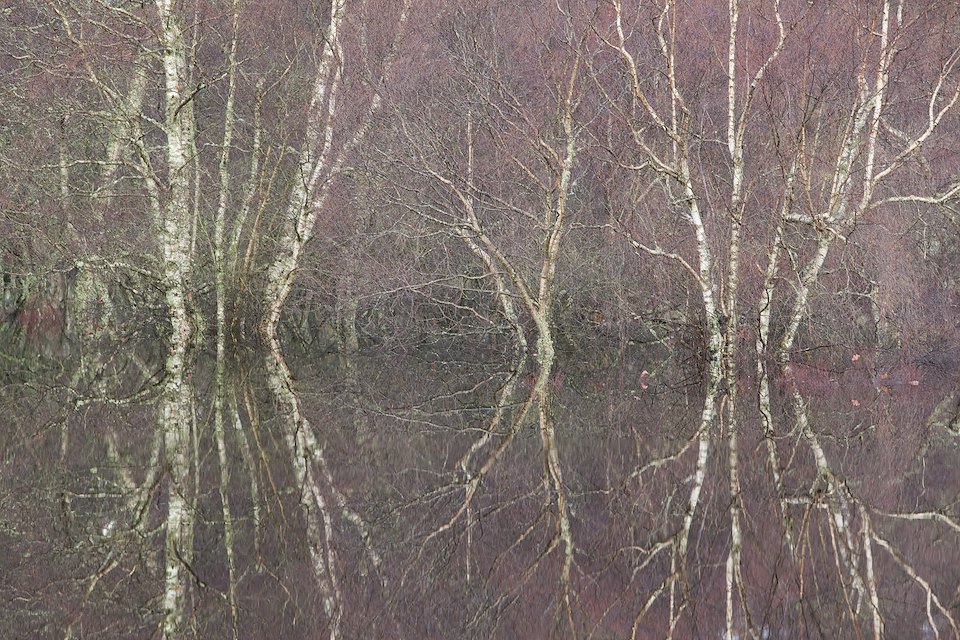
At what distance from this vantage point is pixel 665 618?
16.5ft

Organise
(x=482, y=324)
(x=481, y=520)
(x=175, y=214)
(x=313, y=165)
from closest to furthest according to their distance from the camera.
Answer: (x=481, y=520)
(x=175, y=214)
(x=313, y=165)
(x=482, y=324)

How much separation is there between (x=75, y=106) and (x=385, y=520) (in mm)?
12943

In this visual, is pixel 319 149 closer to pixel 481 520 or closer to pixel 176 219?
pixel 176 219

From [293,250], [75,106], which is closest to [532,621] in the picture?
[293,250]

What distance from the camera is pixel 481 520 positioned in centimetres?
650

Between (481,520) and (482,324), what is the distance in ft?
42.1

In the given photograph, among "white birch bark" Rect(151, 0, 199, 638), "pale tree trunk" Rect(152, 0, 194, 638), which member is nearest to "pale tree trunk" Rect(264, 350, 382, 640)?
"pale tree trunk" Rect(152, 0, 194, 638)

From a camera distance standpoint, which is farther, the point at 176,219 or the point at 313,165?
the point at 313,165

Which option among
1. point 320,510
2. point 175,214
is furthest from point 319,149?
point 320,510

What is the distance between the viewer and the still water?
4.98m

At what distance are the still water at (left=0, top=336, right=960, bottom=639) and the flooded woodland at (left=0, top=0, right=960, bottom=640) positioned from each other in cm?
3

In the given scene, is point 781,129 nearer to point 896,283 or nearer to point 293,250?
point 896,283

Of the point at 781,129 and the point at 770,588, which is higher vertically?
the point at 781,129

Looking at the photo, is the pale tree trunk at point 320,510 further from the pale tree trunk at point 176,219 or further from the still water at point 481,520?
the pale tree trunk at point 176,219
